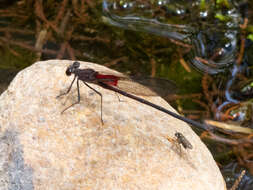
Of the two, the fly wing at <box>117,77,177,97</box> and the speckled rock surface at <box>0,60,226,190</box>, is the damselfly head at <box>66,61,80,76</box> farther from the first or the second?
the fly wing at <box>117,77,177,97</box>

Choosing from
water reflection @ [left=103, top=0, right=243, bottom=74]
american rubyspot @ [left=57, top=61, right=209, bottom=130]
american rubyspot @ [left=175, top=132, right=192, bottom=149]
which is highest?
water reflection @ [left=103, top=0, right=243, bottom=74]

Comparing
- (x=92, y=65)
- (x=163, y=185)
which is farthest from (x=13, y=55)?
(x=163, y=185)

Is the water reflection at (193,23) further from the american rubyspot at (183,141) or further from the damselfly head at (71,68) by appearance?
the damselfly head at (71,68)

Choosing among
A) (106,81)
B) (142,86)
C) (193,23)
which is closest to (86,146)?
(106,81)

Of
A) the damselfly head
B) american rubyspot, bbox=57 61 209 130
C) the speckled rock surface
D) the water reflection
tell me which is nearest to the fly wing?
american rubyspot, bbox=57 61 209 130

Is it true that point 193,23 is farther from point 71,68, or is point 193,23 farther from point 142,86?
point 71,68

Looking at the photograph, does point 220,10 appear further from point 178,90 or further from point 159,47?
point 178,90
